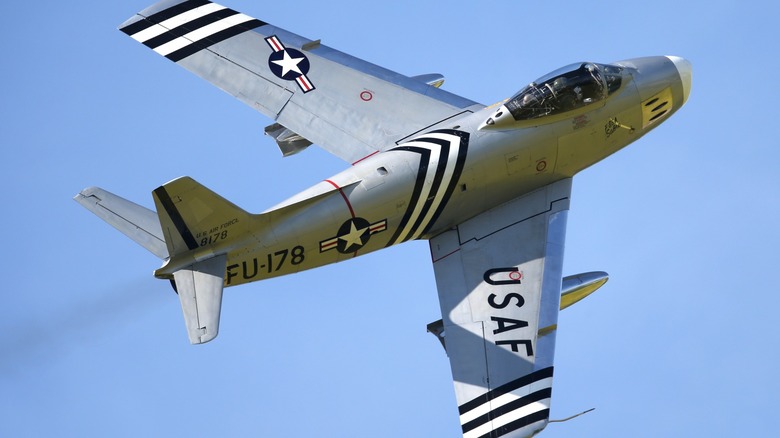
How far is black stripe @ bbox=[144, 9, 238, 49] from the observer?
3491 cm

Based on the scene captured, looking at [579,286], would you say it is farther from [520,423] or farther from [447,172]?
[520,423]

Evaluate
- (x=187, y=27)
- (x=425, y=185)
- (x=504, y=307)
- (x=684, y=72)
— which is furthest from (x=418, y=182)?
(x=187, y=27)

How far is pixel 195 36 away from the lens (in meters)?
34.8

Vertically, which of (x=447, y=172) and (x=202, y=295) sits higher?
(x=447, y=172)

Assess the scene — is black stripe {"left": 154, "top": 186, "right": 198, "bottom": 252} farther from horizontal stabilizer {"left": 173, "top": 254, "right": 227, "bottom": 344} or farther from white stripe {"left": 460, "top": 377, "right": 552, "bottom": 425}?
white stripe {"left": 460, "top": 377, "right": 552, "bottom": 425}

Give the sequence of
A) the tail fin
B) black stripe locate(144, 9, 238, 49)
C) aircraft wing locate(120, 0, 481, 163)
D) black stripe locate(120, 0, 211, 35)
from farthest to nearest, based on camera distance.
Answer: black stripe locate(120, 0, 211, 35)
black stripe locate(144, 9, 238, 49)
aircraft wing locate(120, 0, 481, 163)
the tail fin

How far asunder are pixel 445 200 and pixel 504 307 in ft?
8.45

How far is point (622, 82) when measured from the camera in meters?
31.5

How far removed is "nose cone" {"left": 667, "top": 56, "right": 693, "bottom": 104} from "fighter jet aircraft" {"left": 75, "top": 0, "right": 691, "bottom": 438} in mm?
42

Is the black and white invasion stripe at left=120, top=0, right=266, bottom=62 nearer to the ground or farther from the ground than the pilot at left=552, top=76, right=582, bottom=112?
farther from the ground

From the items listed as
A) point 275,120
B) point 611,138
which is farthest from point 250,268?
point 611,138

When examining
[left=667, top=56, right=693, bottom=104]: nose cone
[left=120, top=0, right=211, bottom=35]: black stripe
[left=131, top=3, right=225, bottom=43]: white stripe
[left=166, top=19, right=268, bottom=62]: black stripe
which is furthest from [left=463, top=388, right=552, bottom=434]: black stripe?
[left=120, top=0, right=211, bottom=35]: black stripe

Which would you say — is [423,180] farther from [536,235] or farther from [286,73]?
[286,73]

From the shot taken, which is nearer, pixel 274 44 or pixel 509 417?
pixel 509 417
